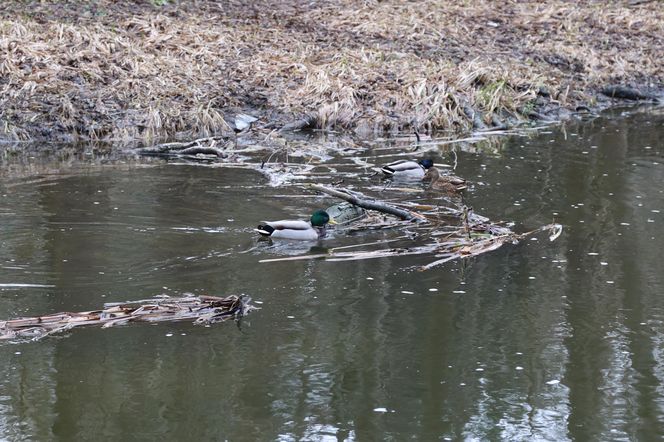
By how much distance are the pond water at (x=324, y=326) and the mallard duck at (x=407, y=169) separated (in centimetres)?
54

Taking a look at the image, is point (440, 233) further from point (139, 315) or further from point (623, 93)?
point (623, 93)

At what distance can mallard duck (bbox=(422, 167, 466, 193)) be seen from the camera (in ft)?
37.8

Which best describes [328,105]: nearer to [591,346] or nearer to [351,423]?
[591,346]

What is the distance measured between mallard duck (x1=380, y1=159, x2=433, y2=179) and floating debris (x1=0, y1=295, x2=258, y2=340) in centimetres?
494

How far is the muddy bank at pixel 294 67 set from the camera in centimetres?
1520

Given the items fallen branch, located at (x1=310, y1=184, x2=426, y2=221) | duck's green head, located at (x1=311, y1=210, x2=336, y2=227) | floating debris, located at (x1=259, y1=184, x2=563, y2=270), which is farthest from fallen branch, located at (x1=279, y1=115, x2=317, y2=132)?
duck's green head, located at (x1=311, y1=210, x2=336, y2=227)

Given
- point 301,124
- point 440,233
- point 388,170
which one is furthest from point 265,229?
point 301,124

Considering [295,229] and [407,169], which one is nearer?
[295,229]

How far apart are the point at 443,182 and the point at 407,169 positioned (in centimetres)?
71

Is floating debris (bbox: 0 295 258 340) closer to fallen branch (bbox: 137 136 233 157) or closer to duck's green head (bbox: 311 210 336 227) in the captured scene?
duck's green head (bbox: 311 210 336 227)

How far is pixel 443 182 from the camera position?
11.6 m

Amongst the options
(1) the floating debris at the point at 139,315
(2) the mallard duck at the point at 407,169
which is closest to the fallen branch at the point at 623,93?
(2) the mallard duck at the point at 407,169

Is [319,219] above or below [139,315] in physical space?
above

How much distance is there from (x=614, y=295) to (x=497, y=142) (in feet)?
23.3
